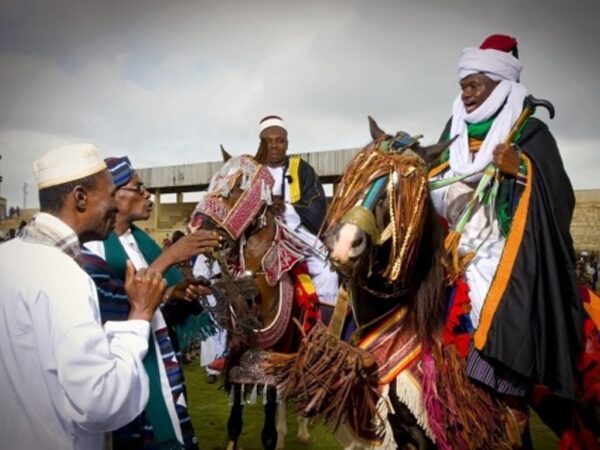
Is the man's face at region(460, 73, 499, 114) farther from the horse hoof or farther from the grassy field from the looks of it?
the horse hoof

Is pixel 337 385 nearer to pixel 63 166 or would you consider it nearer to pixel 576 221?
pixel 63 166

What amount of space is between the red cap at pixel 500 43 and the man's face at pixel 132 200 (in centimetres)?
243

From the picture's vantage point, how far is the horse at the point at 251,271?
4.50 metres

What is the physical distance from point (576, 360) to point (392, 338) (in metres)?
1.09

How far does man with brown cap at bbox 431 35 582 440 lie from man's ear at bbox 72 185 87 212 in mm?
1980

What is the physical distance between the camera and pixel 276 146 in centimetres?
604

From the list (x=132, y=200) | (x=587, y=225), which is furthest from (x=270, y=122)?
(x=587, y=225)

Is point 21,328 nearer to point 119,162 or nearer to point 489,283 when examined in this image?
point 119,162

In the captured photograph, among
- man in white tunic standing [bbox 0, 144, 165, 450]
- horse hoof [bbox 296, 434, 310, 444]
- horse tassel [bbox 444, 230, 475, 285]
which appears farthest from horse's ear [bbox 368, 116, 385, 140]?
horse hoof [bbox 296, 434, 310, 444]

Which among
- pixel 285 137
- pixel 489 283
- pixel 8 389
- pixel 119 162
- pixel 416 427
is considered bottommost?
pixel 416 427

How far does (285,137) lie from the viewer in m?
6.18

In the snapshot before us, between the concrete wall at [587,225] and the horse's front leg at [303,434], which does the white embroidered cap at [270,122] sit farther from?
the concrete wall at [587,225]

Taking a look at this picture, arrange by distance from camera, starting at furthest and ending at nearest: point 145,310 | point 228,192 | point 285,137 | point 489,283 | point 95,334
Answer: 1. point 285,137
2. point 228,192
3. point 489,283
4. point 145,310
5. point 95,334

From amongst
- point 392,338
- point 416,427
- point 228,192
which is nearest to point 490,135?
point 392,338
